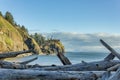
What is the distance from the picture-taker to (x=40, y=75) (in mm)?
8234

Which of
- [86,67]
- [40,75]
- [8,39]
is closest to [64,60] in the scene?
[86,67]

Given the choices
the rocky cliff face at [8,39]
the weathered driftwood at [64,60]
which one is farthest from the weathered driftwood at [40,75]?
the rocky cliff face at [8,39]

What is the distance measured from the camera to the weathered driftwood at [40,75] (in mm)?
7988

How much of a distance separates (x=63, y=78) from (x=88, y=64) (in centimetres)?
222

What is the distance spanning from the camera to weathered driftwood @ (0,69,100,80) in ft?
26.2

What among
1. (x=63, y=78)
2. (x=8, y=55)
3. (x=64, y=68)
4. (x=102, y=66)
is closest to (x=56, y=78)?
(x=63, y=78)

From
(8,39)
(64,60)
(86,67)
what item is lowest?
(86,67)

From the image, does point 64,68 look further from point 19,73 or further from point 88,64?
point 19,73

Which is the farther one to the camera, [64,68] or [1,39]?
[1,39]

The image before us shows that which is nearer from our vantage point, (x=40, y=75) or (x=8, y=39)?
(x=40, y=75)

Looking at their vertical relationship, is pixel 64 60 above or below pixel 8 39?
below

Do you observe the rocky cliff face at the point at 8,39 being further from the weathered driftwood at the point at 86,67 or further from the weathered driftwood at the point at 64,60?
the weathered driftwood at the point at 86,67

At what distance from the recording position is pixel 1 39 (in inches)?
5630

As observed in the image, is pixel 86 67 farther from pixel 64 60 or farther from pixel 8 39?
pixel 8 39
